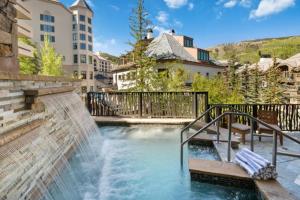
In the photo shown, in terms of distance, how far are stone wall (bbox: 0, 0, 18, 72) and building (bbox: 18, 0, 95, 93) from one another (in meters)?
28.5

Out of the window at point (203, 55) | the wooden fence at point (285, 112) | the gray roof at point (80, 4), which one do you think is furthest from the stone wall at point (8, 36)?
the gray roof at point (80, 4)

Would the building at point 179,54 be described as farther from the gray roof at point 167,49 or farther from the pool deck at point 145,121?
the pool deck at point 145,121

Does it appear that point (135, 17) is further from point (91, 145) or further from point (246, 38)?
point (246, 38)

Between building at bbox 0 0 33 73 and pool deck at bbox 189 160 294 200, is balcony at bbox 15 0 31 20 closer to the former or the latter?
building at bbox 0 0 33 73

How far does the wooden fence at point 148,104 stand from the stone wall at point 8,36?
568 centimetres

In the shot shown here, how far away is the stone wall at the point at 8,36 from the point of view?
3.63 m

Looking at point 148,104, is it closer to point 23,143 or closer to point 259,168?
point 259,168

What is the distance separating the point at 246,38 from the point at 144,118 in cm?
9235

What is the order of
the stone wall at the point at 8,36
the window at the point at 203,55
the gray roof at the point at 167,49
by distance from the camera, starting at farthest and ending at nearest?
the window at the point at 203,55
the gray roof at the point at 167,49
the stone wall at the point at 8,36

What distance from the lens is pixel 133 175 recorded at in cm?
458

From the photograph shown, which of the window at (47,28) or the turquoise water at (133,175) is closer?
the turquoise water at (133,175)

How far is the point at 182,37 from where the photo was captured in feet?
80.1

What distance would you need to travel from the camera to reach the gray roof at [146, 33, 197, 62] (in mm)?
19984

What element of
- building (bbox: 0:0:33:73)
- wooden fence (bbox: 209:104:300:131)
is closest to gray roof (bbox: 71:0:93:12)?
wooden fence (bbox: 209:104:300:131)
